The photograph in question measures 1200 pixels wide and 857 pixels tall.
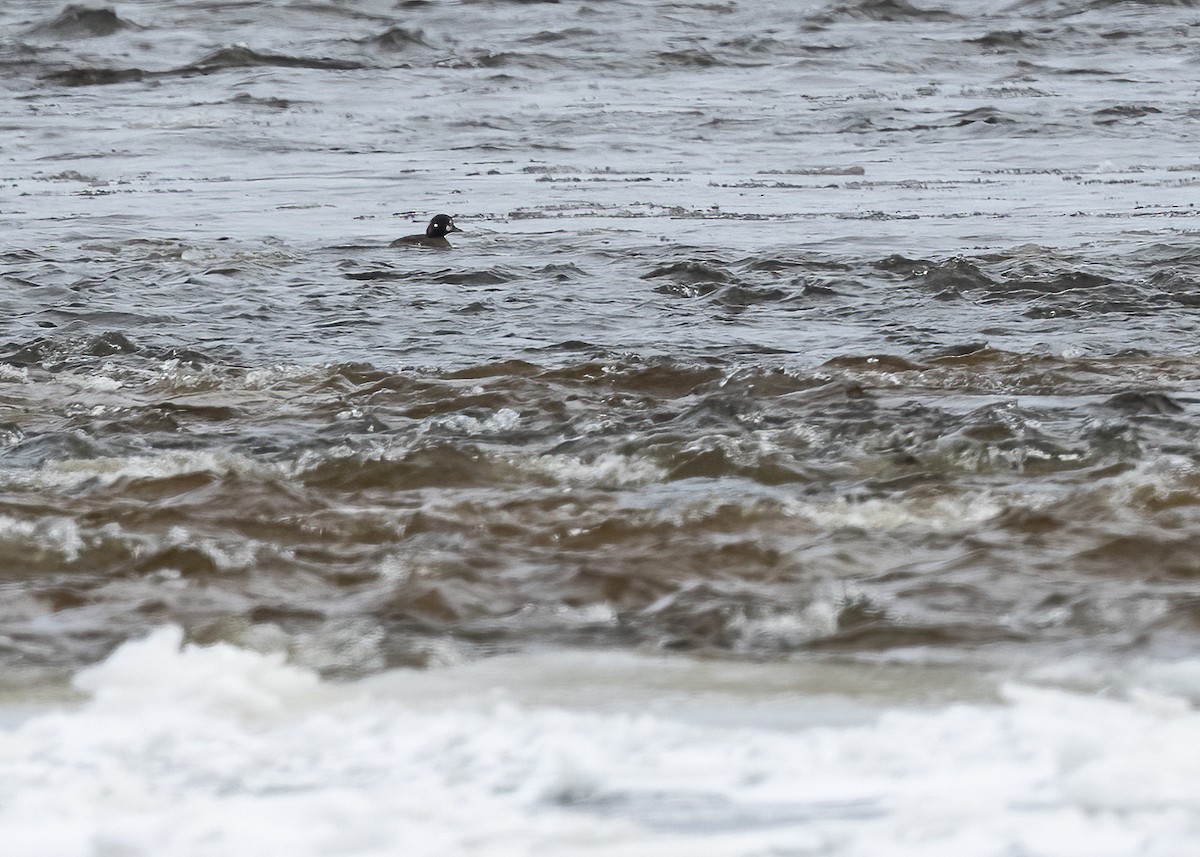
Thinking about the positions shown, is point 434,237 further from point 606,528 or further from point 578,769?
point 578,769

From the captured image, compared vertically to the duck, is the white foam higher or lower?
higher

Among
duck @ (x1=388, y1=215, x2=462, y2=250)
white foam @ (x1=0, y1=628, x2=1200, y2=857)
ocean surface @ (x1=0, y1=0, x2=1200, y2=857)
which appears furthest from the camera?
duck @ (x1=388, y1=215, x2=462, y2=250)

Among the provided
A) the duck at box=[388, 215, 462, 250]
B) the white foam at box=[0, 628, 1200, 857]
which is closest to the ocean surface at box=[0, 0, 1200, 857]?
the white foam at box=[0, 628, 1200, 857]

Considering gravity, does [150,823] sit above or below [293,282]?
above

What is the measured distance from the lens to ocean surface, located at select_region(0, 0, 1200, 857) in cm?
254

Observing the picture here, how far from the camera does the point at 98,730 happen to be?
2.82 m

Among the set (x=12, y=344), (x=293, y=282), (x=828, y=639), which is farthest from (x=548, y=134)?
(x=828, y=639)

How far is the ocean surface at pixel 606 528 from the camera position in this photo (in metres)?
2.54

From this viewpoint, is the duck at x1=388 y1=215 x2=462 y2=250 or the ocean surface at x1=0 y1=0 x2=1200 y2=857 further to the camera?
the duck at x1=388 y1=215 x2=462 y2=250

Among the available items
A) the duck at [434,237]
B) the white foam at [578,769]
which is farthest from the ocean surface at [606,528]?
the duck at [434,237]

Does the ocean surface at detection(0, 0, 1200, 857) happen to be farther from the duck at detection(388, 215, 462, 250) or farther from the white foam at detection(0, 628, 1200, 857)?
the duck at detection(388, 215, 462, 250)

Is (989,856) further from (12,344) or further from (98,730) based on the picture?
(12,344)

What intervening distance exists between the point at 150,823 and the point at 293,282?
6.28 metres

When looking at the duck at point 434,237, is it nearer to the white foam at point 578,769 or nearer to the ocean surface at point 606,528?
the ocean surface at point 606,528
